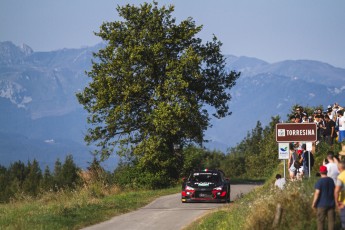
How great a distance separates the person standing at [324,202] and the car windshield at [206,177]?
51.9 feet

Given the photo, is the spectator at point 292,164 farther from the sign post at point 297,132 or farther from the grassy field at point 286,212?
the grassy field at point 286,212

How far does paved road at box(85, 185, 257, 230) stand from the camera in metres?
24.2

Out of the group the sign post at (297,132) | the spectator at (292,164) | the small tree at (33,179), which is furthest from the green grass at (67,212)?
the small tree at (33,179)

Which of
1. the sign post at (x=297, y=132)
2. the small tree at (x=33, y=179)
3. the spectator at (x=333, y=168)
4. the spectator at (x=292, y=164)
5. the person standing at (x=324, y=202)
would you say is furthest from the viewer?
the small tree at (x=33, y=179)

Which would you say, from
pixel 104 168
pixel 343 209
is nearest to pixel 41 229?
pixel 343 209

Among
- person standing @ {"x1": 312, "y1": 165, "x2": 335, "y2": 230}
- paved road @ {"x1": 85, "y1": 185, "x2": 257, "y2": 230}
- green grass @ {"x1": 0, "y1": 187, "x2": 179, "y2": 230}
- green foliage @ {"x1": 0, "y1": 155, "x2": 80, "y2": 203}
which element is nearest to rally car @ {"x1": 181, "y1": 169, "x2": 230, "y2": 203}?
paved road @ {"x1": 85, "y1": 185, "x2": 257, "y2": 230}

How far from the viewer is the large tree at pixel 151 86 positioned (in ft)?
145

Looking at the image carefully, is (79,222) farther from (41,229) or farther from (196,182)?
(196,182)

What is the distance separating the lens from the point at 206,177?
32594 millimetres

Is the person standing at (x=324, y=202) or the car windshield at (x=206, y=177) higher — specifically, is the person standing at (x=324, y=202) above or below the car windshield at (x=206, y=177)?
below

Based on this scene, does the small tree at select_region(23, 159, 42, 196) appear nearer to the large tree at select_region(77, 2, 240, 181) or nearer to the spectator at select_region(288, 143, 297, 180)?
the large tree at select_region(77, 2, 240, 181)

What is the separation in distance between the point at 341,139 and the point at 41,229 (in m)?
15.2

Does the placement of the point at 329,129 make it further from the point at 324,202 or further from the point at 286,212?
the point at 324,202

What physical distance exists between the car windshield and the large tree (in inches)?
424
